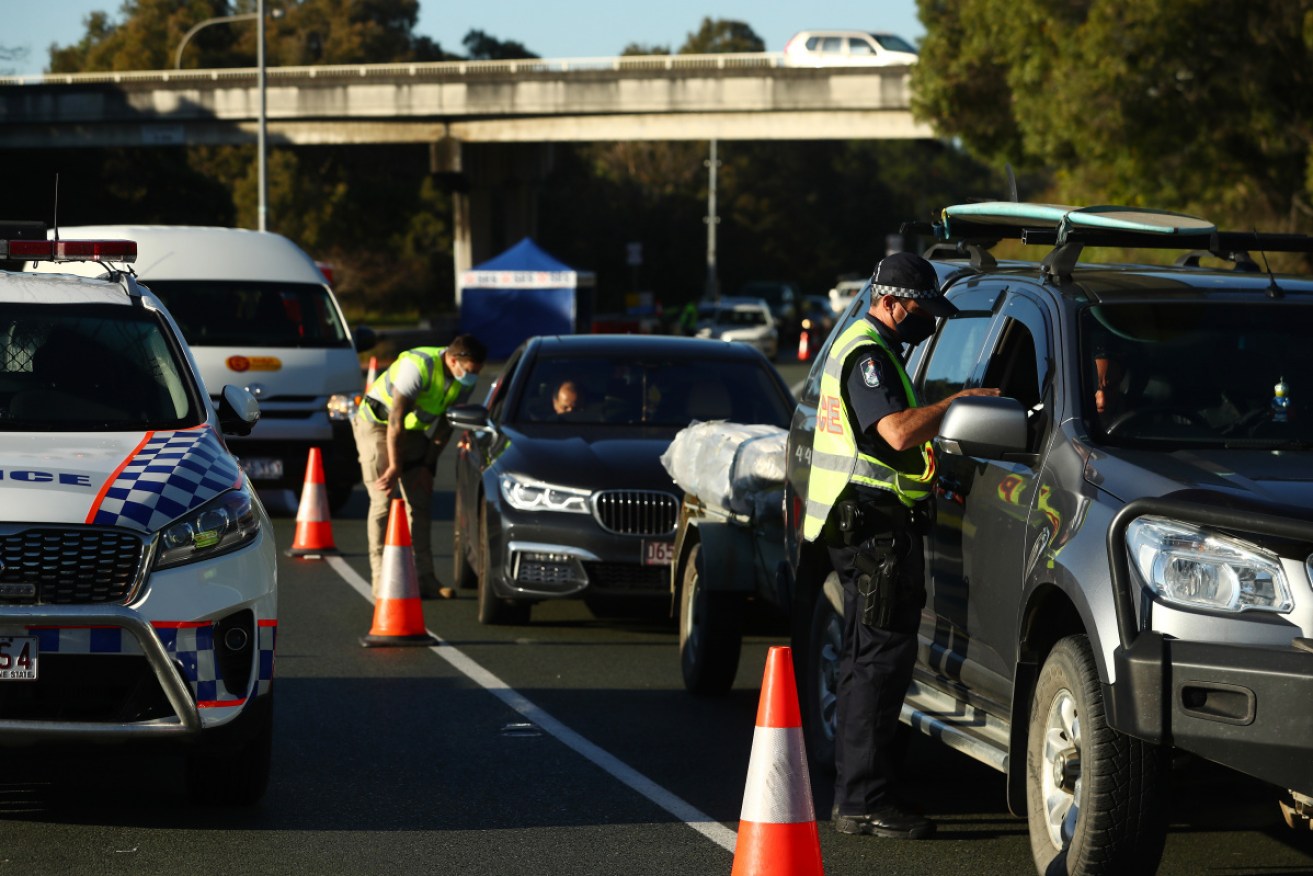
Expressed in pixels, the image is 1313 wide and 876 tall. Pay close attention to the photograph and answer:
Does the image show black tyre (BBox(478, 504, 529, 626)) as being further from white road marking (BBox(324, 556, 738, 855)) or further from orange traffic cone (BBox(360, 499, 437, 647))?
orange traffic cone (BBox(360, 499, 437, 647))

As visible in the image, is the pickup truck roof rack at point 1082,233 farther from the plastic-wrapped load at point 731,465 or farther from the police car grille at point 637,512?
Result: the police car grille at point 637,512

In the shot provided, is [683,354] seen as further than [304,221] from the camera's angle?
No

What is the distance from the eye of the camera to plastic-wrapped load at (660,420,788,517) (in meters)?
9.34

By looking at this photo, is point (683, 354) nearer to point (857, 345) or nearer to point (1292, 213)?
point (857, 345)

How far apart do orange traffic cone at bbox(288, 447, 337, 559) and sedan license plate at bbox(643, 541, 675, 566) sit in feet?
14.8

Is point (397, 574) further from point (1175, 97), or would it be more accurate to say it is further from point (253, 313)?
point (1175, 97)

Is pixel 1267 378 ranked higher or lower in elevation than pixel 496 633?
higher

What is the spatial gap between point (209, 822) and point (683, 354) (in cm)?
612

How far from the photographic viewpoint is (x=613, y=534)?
37.1 ft

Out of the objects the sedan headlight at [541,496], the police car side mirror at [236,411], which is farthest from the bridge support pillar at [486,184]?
the police car side mirror at [236,411]

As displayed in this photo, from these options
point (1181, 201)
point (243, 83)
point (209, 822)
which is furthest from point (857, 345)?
point (243, 83)

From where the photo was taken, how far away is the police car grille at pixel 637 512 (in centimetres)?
1136

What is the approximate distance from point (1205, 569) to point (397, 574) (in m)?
6.40

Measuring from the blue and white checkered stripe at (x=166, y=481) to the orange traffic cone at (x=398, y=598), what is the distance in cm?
345
